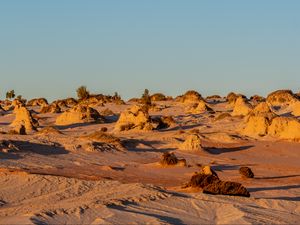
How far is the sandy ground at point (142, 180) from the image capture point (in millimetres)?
12227

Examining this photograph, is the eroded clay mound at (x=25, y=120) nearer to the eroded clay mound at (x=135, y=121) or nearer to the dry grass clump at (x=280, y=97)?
the eroded clay mound at (x=135, y=121)

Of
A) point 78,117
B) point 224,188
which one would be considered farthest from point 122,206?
point 78,117

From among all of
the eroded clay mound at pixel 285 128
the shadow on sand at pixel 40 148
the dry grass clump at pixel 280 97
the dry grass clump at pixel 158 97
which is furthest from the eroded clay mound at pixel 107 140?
the dry grass clump at pixel 158 97

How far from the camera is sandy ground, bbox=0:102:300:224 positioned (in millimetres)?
12227

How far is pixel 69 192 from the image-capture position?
16.4m

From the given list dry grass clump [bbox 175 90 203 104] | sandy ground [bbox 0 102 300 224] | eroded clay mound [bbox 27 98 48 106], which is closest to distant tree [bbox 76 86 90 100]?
eroded clay mound [bbox 27 98 48 106]

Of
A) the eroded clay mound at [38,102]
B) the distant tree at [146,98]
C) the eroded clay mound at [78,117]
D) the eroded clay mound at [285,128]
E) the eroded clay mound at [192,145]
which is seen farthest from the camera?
the eroded clay mound at [38,102]

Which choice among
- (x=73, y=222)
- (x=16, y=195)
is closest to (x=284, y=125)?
(x=16, y=195)

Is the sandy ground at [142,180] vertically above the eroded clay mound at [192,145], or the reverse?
the eroded clay mound at [192,145]

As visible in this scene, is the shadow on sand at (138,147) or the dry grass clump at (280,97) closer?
the shadow on sand at (138,147)

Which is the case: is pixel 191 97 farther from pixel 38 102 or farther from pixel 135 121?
pixel 135 121

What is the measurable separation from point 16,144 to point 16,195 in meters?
8.76

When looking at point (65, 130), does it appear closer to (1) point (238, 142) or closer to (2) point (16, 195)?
(1) point (238, 142)

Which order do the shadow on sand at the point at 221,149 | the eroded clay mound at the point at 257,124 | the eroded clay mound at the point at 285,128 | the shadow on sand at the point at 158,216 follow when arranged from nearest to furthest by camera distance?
the shadow on sand at the point at 158,216 → the shadow on sand at the point at 221,149 → the eroded clay mound at the point at 285,128 → the eroded clay mound at the point at 257,124
